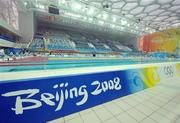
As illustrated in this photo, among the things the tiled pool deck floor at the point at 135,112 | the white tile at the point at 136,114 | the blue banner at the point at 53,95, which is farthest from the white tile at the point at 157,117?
the blue banner at the point at 53,95

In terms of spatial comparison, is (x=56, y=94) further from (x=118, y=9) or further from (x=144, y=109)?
(x=118, y=9)


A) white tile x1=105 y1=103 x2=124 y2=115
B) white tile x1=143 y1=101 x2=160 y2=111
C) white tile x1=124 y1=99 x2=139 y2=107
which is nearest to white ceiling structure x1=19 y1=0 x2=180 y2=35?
white tile x1=124 y1=99 x2=139 y2=107

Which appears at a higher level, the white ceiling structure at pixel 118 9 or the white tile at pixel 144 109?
the white ceiling structure at pixel 118 9

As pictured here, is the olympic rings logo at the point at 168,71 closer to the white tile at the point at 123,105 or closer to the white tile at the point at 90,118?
the white tile at the point at 123,105

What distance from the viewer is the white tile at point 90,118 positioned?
1.86 m

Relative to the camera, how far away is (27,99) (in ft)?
1.87

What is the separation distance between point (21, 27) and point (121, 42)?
58.4 ft

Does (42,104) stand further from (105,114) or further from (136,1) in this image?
(136,1)

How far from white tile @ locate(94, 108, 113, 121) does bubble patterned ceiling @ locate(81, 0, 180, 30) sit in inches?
311

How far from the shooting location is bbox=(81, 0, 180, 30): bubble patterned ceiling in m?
8.48

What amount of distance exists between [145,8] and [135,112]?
1056cm

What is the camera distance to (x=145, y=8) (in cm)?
973

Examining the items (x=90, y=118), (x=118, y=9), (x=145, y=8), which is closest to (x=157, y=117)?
(x=90, y=118)

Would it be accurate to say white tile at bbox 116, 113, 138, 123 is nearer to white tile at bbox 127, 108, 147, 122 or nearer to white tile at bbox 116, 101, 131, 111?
white tile at bbox 127, 108, 147, 122
